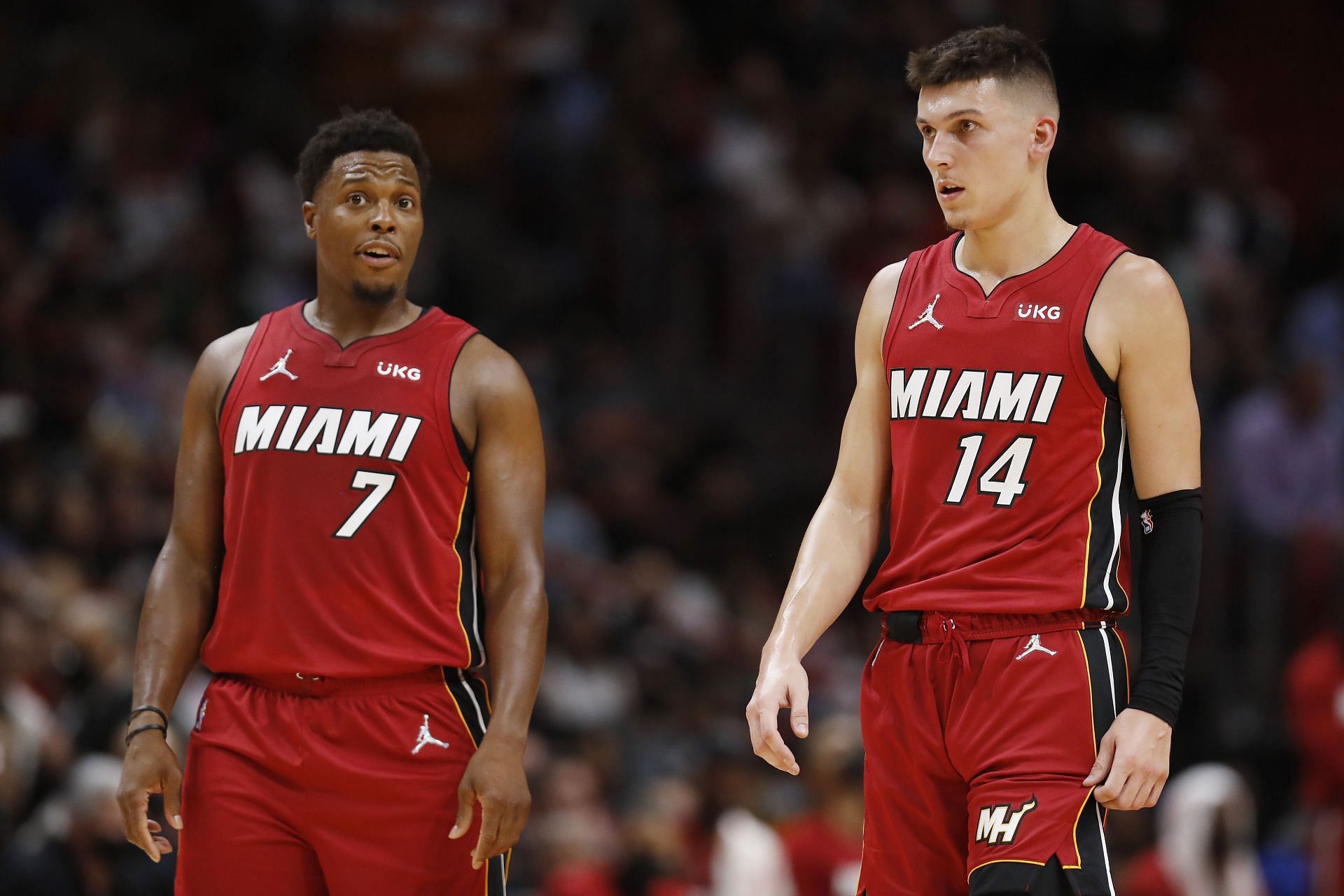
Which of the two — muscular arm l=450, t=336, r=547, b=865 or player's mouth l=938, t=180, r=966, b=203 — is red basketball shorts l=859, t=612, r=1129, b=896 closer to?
muscular arm l=450, t=336, r=547, b=865

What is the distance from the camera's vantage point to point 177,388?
37.8 ft

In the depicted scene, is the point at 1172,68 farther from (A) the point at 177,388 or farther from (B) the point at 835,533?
(B) the point at 835,533

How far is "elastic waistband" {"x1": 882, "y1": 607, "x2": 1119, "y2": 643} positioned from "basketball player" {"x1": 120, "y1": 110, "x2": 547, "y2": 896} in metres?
1.05

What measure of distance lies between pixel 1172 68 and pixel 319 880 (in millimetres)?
13325

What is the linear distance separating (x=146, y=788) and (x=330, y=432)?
1072mm

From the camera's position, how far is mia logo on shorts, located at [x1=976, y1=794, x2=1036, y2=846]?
4461 mm

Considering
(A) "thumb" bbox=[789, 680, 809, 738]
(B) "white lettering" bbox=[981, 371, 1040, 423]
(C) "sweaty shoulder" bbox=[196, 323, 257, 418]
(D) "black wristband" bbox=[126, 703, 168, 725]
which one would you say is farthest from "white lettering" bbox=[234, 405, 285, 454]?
(B) "white lettering" bbox=[981, 371, 1040, 423]

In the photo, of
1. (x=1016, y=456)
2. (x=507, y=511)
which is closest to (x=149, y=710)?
(x=507, y=511)

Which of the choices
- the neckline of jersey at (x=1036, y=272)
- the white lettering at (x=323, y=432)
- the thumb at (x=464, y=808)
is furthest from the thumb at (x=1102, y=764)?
the white lettering at (x=323, y=432)

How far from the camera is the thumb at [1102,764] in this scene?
14.8 ft

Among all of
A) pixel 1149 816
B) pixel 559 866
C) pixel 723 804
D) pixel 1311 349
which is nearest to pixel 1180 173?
pixel 1311 349

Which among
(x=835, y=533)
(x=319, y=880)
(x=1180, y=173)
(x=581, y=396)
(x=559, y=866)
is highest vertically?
(x=1180, y=173)

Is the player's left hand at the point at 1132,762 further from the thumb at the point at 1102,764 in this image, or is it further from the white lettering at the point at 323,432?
the white lettering at the point at 323,432

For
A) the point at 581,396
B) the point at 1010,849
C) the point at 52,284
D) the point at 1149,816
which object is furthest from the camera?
the point at 581,396
